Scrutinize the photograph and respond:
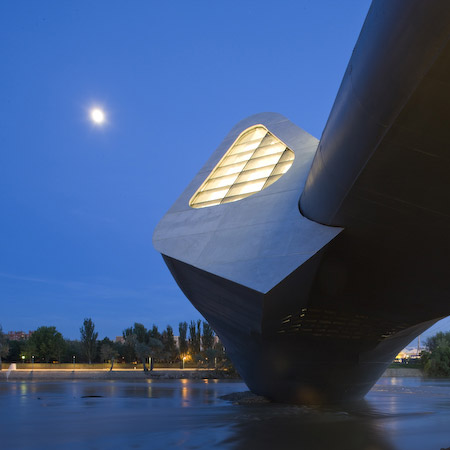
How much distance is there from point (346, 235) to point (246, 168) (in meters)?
8.22

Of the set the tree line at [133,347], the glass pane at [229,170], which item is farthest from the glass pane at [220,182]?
the tree line at [133,347]

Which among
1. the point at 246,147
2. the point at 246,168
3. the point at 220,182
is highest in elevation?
the point at 246,147

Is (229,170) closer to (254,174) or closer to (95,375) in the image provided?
(254,174)

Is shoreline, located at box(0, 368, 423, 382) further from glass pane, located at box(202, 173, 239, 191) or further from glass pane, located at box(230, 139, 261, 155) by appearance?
glass pane, located at box(230, 139, 261, 155)

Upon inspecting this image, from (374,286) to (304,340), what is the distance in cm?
398

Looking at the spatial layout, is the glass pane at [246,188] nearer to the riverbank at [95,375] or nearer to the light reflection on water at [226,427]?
the light reflection on water at [226,427]

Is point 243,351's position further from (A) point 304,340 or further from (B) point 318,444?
(B) point 318,444

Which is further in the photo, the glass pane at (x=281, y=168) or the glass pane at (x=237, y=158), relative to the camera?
the glass pane at (x=237, y=158)

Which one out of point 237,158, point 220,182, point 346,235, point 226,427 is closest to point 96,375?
point 220,182

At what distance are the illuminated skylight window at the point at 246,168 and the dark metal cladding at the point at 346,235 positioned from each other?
0.39 meters

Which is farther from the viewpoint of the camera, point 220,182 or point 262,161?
point 220,182

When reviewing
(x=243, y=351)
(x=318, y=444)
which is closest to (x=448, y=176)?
(x=318, y=444)

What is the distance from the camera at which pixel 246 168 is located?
62.0ft

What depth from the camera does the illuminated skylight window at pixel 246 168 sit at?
17.5m
